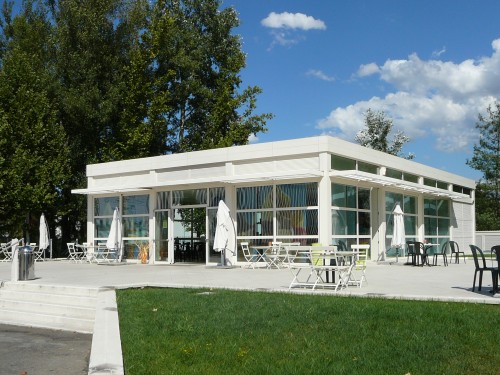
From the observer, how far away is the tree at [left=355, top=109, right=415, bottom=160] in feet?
157

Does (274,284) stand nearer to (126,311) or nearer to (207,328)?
→ (126,311)

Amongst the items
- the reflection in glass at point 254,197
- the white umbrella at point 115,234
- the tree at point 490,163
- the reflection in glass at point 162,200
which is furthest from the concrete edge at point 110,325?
the tree at point 490,163

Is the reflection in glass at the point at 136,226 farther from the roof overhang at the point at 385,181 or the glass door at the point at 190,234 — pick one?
the roof overhang at the point at 385,181

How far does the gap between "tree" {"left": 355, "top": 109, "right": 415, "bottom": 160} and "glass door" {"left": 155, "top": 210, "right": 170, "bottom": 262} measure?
96.0 ft

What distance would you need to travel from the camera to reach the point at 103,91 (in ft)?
102

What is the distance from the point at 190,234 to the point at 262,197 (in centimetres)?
362

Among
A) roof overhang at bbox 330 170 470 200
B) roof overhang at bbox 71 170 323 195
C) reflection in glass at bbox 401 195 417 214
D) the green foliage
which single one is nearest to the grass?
roof overhang at bbox 71 170 323 195

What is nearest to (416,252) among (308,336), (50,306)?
(50,306)

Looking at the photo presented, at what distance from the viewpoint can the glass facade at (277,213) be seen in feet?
58.7

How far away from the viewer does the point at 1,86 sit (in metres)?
27.3

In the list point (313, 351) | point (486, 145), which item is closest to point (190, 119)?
point (486, 145)

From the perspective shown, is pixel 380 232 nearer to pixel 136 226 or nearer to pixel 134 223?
pixel 136 226

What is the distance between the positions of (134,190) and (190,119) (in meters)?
13.5

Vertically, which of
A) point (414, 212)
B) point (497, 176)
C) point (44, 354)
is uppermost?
point (497, 176)
